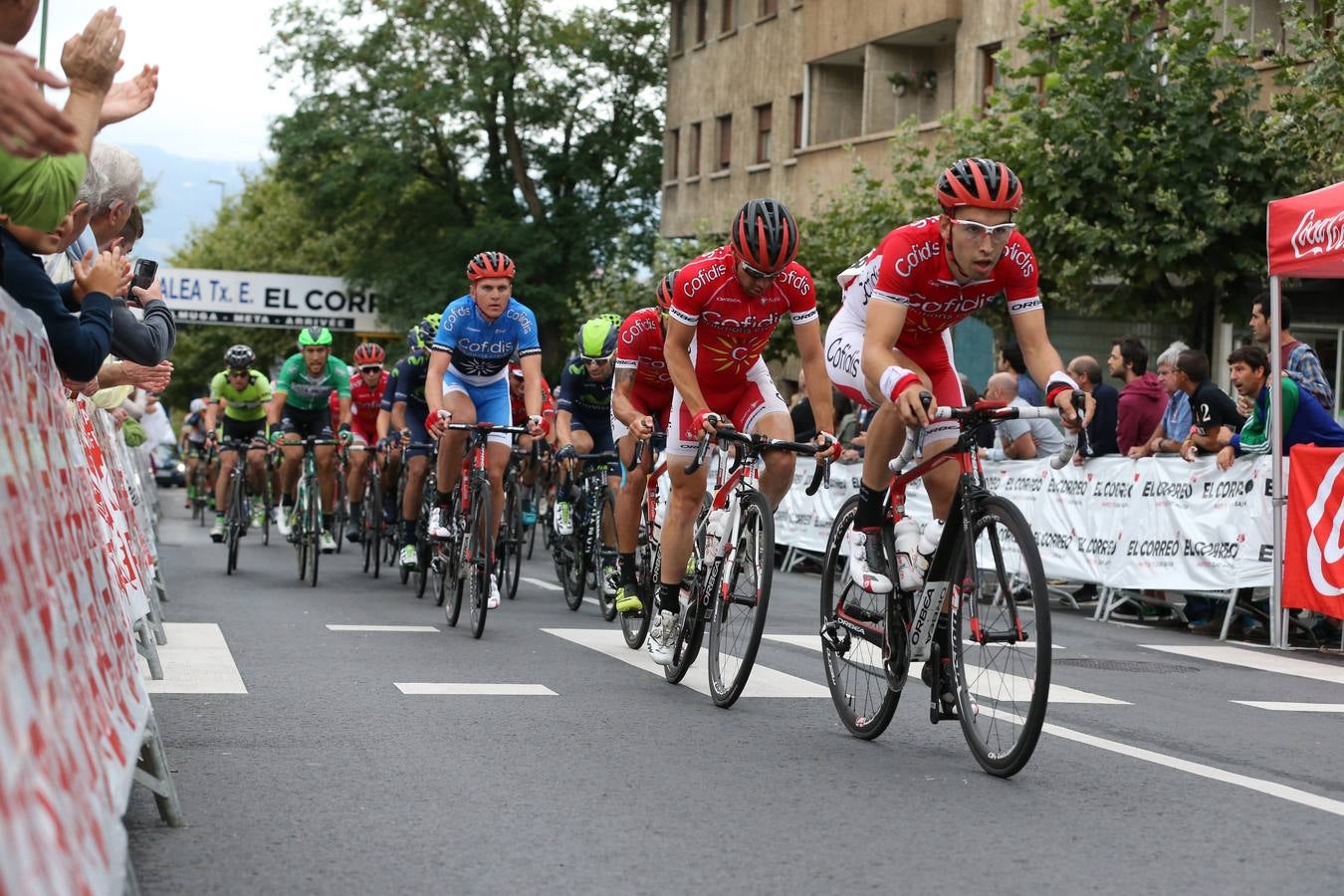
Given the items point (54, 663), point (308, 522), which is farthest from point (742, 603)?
point (308, 522)

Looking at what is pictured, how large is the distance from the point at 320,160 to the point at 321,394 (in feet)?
140

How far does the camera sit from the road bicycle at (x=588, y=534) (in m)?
12.9

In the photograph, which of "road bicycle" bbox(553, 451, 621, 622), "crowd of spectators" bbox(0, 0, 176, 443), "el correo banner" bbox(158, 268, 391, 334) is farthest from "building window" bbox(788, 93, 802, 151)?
"crowd of spectators" bbox(0, 0, 176, 443)

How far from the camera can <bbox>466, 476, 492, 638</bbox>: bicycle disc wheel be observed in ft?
35.5

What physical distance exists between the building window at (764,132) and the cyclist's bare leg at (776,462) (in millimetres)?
37471

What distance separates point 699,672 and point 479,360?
3664mm

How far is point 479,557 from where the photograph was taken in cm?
1101

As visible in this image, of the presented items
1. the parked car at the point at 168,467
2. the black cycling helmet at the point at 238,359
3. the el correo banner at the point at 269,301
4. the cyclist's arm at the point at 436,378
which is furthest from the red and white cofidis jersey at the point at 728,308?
the el correo banner at the point at 269,301

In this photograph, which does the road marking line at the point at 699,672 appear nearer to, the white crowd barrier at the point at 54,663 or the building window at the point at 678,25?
the white crowd barrier at the point at 54,663

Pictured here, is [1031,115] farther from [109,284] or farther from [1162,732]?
[109,284]

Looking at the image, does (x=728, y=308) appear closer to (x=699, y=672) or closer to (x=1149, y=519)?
(x=699, y=672)

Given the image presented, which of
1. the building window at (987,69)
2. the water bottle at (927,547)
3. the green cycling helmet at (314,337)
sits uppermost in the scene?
the building window at (987,69)

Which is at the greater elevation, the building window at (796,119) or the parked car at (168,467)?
the building window at (796,119)

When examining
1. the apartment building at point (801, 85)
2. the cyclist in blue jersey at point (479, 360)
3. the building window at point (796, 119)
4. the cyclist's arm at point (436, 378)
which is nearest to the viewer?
the cyclist's arm at point (436, 378)
